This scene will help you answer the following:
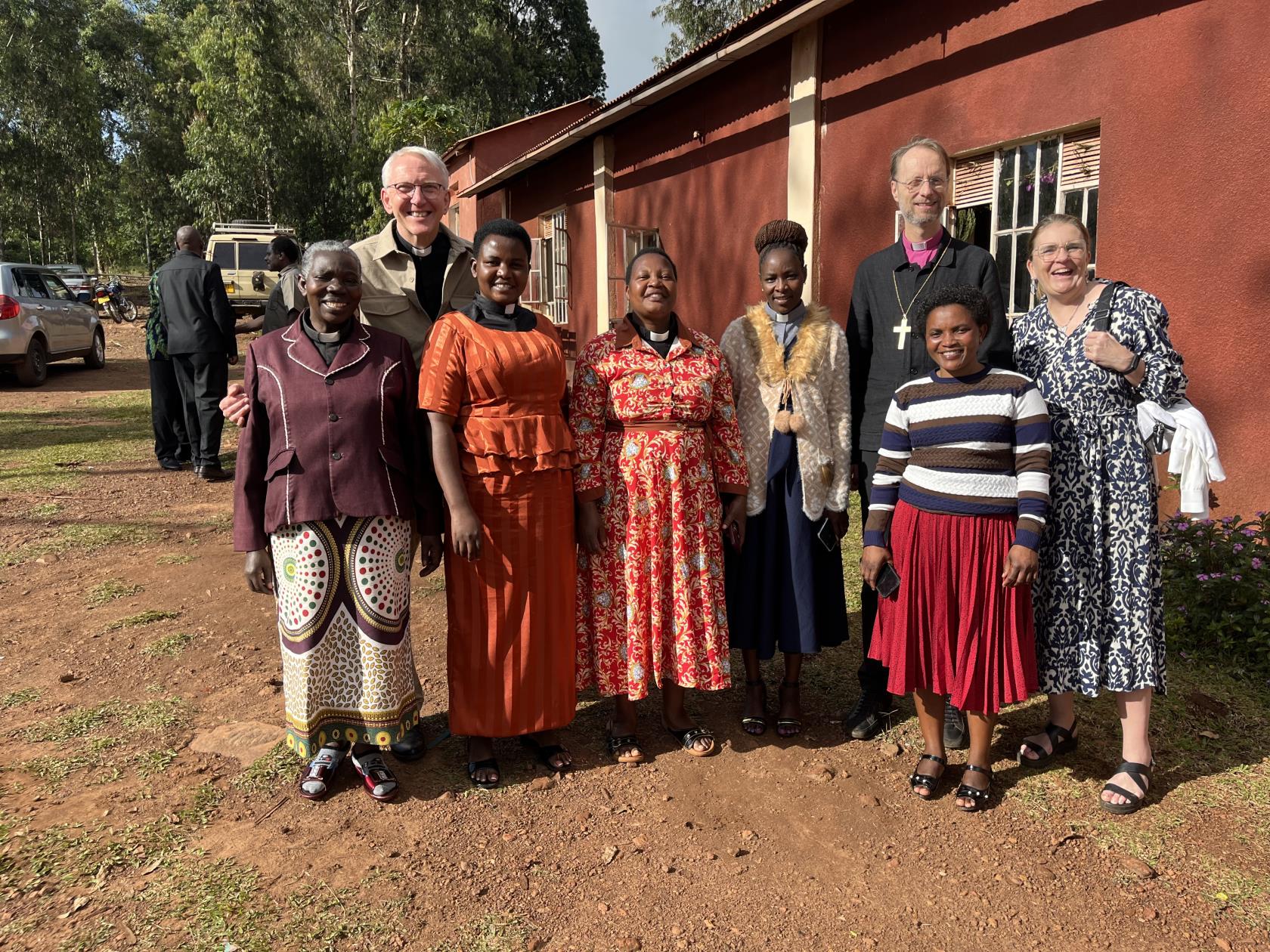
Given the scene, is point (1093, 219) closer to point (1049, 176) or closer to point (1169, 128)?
point (1049, 176)

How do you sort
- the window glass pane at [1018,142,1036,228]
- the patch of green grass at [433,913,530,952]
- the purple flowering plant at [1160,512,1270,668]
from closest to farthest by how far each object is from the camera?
the patch of green grass at [433,913,530,952]
the purple flowering plant at [1160,512,1270,668]
the window glass pane at [1018,142,1036,228]

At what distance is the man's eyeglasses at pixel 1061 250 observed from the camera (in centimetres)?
273

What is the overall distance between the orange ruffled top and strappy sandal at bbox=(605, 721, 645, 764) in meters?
1.05

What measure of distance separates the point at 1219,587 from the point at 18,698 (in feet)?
17.4

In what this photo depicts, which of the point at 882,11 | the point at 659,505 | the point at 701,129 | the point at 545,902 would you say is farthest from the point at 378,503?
the point at 701,129

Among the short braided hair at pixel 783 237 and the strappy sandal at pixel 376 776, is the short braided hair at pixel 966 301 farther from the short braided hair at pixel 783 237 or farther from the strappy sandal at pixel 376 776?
the strappy sandal at pixel 376 776

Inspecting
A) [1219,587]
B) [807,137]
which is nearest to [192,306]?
[807,137]

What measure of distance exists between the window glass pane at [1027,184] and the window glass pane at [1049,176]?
0.04 meters

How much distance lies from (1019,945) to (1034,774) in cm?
91

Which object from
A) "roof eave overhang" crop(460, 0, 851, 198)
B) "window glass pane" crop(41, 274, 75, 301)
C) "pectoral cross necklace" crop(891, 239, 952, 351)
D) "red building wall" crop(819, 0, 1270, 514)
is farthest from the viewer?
"window glass pane" crop(41, 274, 75, 301)

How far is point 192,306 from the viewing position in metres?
7.13

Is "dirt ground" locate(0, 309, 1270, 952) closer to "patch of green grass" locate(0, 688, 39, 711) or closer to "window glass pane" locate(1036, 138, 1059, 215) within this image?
"patch of green grass" locate(0, 688, 39, 711)

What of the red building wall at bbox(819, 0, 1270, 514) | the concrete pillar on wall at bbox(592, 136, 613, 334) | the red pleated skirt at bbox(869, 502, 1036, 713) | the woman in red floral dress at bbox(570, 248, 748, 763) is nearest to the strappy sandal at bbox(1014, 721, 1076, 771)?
the red pleated skirt at bbox(869, 502, 1036, 713)

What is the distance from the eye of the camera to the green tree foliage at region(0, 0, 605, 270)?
25.0 meters
